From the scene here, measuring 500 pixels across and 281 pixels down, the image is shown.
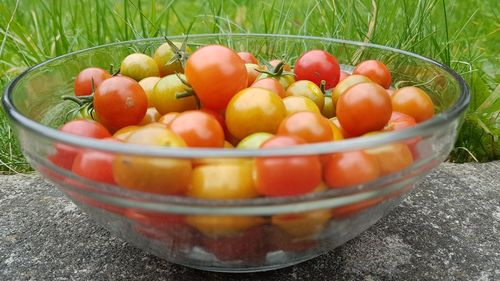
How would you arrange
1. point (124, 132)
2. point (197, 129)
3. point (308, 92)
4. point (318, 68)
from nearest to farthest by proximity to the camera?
point (197, 129), point (124, 132), point (308, 92), point (318, 68)

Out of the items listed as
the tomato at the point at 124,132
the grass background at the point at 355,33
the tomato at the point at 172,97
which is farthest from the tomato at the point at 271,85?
the grass background at the point at 355,33

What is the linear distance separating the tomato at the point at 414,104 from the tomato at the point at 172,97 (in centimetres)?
32

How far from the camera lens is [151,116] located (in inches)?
37.3

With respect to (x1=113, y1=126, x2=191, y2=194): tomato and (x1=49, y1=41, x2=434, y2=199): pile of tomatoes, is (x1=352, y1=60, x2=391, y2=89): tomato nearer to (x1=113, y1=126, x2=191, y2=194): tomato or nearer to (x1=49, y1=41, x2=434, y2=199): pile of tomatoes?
(x1=49, y1=41, x2=434, y2=199): pile of tomatoes

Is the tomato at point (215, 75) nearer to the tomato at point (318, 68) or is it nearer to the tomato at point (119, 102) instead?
the tomato at point (119, 102)

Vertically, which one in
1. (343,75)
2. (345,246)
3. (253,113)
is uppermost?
(253,113)

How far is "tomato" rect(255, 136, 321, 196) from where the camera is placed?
58 cm

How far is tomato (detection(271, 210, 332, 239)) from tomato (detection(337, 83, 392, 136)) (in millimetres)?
189

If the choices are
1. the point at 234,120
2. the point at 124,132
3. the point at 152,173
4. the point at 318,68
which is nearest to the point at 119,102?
the point at 124,132

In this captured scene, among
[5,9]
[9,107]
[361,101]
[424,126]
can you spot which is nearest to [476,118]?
[361,101]

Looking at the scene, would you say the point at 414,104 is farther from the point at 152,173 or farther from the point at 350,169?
the point at 152,173

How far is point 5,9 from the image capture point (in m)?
1.68

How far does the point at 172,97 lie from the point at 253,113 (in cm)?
17

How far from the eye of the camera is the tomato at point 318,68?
1.05 metres
